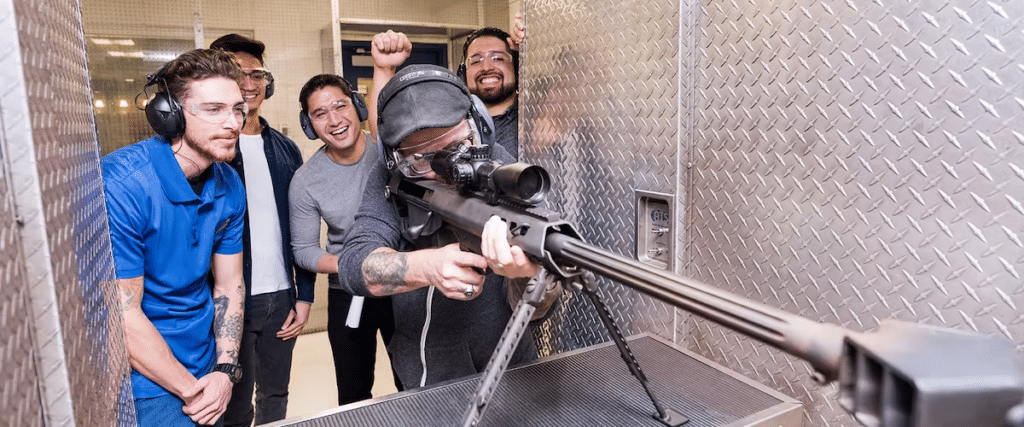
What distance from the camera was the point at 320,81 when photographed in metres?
2.73

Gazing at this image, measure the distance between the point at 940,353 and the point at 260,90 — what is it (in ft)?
9.69

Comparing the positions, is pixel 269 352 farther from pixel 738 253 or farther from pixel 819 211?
pixel 819 211

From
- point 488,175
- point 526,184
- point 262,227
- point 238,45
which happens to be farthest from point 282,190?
point 526,184

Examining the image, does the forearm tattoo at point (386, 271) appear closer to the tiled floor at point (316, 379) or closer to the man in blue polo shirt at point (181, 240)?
the man in blue polo shirt at point (181, 240)

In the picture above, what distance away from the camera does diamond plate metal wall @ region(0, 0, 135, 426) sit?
2.36 ft

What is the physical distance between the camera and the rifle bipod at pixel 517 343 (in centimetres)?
100

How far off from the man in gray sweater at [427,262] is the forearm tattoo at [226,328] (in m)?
0.64

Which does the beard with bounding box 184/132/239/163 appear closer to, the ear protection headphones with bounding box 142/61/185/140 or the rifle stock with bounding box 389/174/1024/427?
the ear protection headphones with bounding box 142/61/185/140

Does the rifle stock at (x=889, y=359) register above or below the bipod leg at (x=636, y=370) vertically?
above

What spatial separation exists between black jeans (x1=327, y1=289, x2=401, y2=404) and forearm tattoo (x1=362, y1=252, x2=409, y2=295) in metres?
1.18

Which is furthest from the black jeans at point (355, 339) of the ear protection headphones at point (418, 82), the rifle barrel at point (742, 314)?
the rifle barrel at point (742, 314)

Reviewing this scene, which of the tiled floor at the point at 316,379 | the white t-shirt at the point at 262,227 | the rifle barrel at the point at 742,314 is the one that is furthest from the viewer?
the tiled floor at the point at 316,379

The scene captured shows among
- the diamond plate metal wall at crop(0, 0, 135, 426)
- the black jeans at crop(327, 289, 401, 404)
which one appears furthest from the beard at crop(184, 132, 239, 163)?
the black jeans at crop(327, 289, 401, 404)

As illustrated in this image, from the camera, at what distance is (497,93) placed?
257cm
